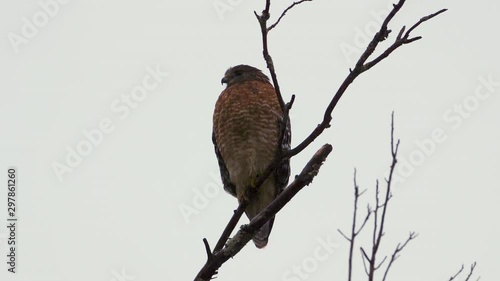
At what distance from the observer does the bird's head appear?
331 inches

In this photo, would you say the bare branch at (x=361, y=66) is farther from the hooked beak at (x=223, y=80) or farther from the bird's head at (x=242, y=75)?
the hooked beak at (x=223, y=80)

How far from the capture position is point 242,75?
8.52m

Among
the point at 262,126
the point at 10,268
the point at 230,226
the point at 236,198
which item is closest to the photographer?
the point at 230,226

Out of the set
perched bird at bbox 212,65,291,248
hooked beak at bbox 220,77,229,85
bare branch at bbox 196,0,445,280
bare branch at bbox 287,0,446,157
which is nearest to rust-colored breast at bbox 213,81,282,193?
perched bird at bbox 212,65,291,248

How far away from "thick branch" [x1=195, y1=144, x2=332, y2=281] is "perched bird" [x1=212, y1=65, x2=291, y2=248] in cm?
227

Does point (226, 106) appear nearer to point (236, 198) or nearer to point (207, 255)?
point (236, 198)

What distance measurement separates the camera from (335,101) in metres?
4.57

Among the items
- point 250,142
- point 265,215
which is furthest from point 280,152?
point 250,142

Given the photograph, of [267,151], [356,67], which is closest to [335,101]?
[356,67]

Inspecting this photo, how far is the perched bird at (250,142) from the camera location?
7.44 meters

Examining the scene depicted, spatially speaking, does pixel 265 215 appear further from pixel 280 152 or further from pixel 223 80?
pixel 223 80

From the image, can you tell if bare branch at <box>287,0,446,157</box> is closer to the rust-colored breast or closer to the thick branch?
the thick branch

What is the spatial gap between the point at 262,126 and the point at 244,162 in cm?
39

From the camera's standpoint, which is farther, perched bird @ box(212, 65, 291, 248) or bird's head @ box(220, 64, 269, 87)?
bird's head @ box(220, 64, 269, 87)
